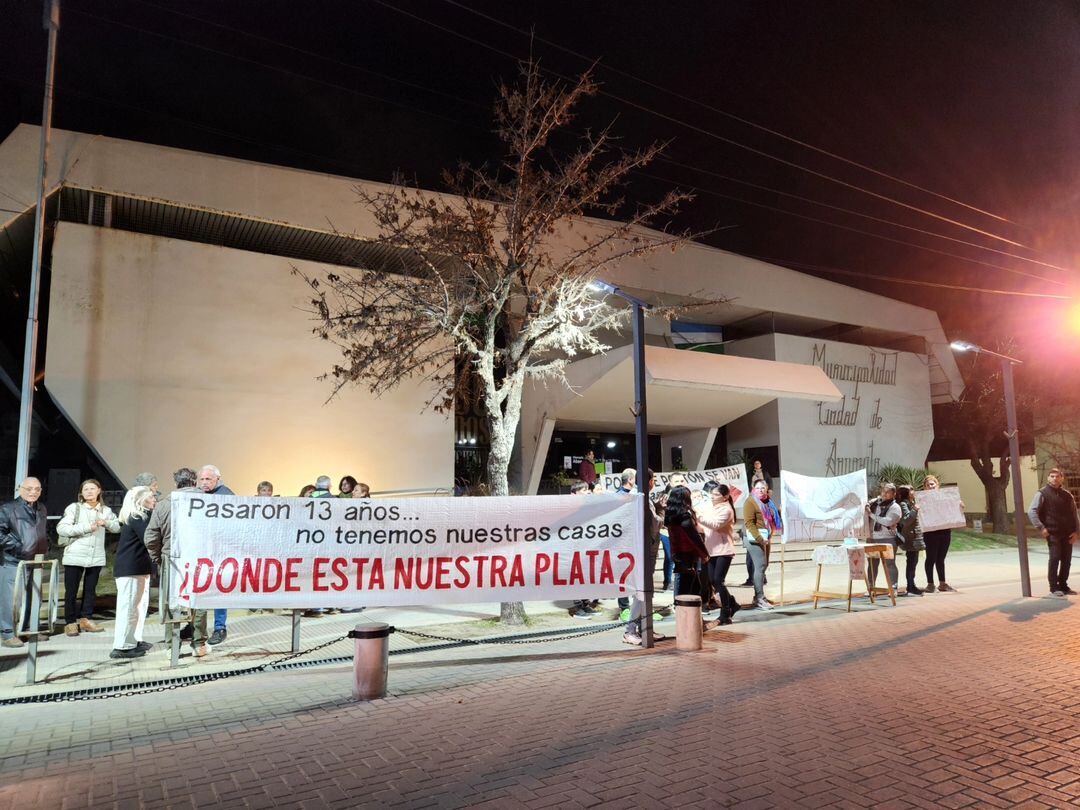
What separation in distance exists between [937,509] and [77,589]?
13.8 meters

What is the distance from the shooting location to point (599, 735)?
500 centimetres

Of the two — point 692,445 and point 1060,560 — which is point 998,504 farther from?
point 1060,560

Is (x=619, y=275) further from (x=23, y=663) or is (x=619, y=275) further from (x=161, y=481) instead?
(x=23, y=663)

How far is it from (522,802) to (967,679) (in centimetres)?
489

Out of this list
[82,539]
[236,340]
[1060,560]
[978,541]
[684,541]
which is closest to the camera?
[684,541]

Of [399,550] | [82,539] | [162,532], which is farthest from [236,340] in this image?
[399,550]

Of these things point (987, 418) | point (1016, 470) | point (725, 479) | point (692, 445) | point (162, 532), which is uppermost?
point (987, 418)

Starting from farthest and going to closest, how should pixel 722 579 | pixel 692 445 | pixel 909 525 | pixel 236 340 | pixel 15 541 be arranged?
pixel 692 445 < pixel 236 340 < pixel 909 525 < pixel 722 579 < pixel 15 541

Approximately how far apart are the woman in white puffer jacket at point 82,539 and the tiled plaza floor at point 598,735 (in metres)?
3.40

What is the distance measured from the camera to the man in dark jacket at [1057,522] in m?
11.4

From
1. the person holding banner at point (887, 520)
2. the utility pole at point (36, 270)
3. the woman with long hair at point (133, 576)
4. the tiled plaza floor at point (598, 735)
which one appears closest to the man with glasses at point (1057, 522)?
the person holding banner at point (887, 520)

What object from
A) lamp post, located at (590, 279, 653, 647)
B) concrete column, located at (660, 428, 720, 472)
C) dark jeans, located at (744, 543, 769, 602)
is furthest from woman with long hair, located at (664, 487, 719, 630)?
concrete column, located at (660, 428, 720, 472)

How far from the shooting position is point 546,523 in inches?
311

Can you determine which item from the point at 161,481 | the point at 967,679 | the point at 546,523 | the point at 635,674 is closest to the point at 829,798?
the point at 635,674
